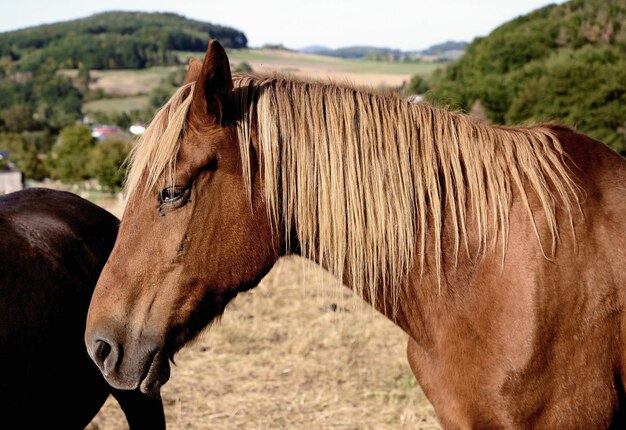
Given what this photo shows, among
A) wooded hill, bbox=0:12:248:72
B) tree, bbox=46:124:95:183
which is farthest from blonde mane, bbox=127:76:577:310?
wooded hill, bbox=0:12:248:72

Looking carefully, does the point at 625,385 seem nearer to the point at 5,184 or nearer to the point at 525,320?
the point at 525,320

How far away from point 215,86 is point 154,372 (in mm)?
Result: 1043

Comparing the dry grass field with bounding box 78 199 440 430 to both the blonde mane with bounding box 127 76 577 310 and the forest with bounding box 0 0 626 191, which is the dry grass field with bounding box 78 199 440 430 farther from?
the forest with bounding box 0 0 626 191

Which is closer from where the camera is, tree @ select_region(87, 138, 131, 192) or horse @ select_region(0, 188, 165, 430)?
horse @ select_region(0, 188, 165, 430)

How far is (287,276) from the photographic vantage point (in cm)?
922

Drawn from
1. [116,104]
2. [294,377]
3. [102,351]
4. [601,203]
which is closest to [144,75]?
[116,104]

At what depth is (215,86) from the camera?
2.17 m

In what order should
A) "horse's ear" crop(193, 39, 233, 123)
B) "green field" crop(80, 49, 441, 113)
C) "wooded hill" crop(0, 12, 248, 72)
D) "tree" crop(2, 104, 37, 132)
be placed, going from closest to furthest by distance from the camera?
"horse's ear" crop(193, 39, 233, 123)
"tree" crop(2, 104, 37, 132)
"green field" crop(80, 49, 441, 113)
"wooded hill" crop(0, 12, 248, 72)

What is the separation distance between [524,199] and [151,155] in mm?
1364

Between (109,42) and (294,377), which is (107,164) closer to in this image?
(294,377)

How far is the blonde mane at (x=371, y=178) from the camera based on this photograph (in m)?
2.27

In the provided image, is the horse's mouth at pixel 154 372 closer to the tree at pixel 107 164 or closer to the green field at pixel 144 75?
the tree at pixel 107 164

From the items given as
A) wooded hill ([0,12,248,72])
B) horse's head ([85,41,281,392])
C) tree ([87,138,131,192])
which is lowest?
tree ([87,138,131,192])

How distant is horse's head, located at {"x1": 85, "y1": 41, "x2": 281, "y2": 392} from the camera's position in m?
2.15
